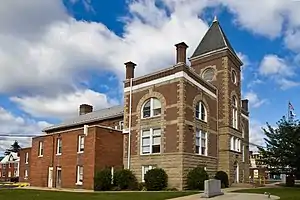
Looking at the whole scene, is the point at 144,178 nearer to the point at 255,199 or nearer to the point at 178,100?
the point at 178,100

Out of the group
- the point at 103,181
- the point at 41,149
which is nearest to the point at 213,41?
the point at 103,181

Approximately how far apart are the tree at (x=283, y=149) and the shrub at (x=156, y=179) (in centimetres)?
1031

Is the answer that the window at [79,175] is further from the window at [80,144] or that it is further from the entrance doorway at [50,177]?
the entrance doorway at [50,177]

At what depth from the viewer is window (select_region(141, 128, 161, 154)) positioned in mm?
33688

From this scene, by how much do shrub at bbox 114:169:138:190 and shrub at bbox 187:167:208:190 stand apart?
4.96 meters

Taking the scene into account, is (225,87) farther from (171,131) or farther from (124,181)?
(124,181)

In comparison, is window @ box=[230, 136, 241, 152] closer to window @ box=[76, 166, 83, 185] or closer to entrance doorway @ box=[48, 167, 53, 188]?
window @ box=[76, 166, 83, 185]

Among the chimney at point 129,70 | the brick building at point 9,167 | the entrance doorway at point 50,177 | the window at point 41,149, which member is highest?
the chimney at point 129,70

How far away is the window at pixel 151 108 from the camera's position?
34.4m

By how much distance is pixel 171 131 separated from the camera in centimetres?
3256

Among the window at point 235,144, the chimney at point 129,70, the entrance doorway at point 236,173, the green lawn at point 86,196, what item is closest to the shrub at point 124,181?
the green lawn at point 86,196

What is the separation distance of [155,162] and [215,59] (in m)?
13.8

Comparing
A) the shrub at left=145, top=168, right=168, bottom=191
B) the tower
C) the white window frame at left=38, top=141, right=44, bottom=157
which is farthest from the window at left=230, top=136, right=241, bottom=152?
the white window frame at left=38, top=141, right=44, bottom=157

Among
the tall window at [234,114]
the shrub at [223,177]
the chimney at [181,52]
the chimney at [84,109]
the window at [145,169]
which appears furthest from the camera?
the chimney at [84,109]
